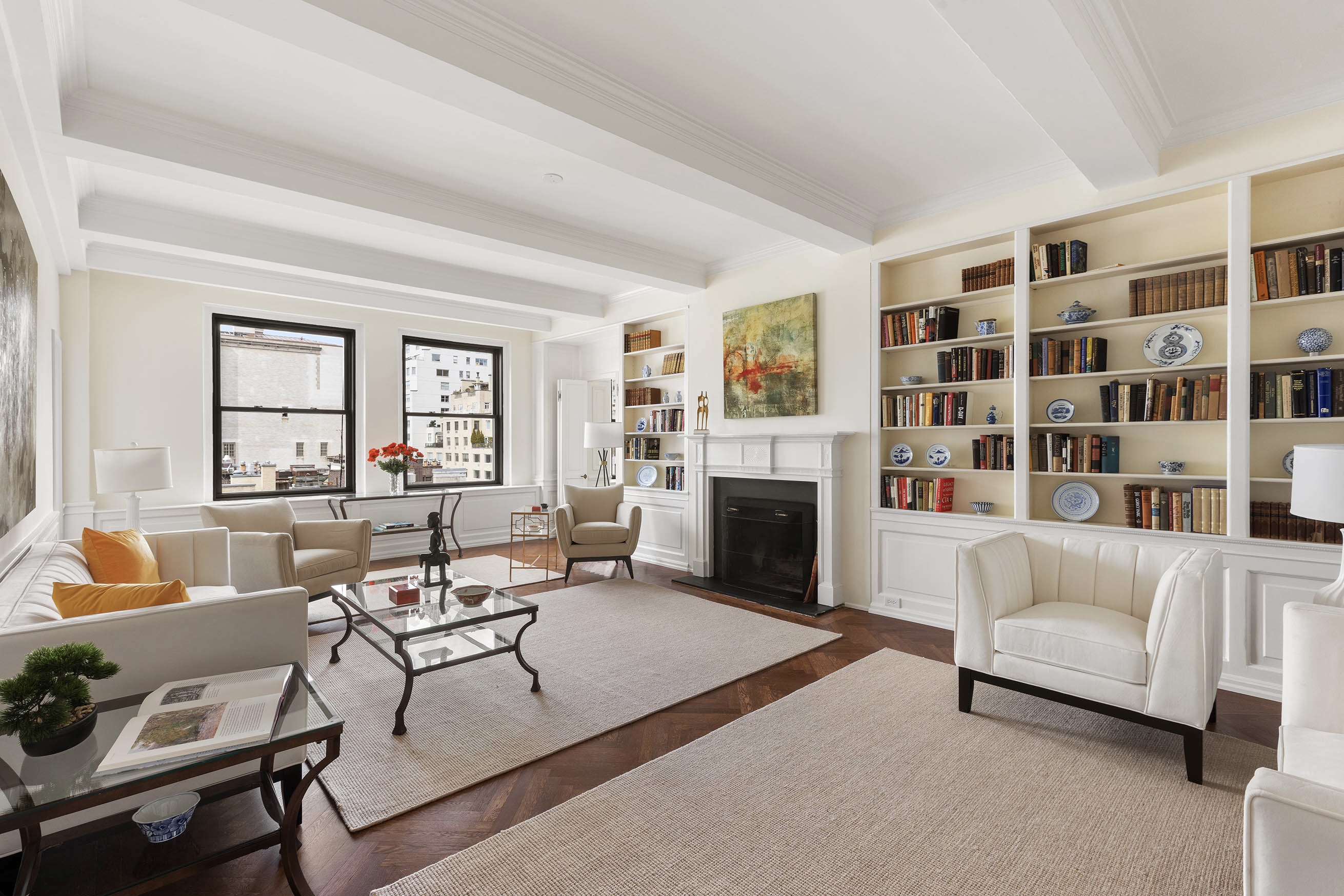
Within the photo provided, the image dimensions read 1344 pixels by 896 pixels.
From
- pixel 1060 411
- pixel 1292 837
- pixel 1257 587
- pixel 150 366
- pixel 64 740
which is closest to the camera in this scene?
pixel 1292 837

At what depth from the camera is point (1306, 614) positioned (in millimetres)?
1889

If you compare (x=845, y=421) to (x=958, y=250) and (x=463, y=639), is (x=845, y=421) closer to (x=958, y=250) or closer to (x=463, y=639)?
(x=958, y=250)

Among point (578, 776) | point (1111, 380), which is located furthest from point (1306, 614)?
point (578, 776)

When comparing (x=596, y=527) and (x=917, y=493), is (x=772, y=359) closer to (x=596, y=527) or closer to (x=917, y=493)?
(x=917, y=493)

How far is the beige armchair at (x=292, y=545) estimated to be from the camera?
3.86 meters

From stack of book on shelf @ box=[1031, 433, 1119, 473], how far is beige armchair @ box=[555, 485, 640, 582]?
3.09 metres

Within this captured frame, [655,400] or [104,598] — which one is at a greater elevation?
[655,400]

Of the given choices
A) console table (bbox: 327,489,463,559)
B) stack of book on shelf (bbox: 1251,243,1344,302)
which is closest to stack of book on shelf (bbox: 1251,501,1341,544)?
stack of book on shelf (bbox: 1251,243,1344,302)

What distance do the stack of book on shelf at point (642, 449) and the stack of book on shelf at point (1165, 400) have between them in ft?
12.6

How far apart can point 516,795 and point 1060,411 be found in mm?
3647

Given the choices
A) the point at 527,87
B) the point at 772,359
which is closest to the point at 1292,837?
the point at 527,87

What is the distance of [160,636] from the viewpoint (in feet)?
6.21

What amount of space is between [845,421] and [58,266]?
5.90 metres

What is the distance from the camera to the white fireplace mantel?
4.68m
